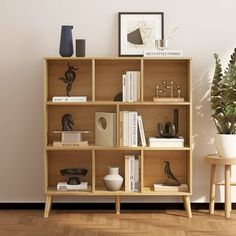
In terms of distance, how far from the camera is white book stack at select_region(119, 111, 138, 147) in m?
4.99

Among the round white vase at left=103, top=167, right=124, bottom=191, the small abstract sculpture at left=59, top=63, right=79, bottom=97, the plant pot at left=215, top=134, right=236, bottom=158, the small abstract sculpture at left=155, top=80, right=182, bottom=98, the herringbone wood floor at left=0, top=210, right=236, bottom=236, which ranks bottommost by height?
the herringbone wood floor at left=0, top=210, right=236, bottom=236

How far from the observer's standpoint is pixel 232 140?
4918mm

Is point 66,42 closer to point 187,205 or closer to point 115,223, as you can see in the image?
point 115,223

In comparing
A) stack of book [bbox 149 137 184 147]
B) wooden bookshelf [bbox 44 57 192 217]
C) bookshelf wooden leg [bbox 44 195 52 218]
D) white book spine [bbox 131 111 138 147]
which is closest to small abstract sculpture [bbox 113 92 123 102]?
wooden bookshelf [bbox 44 57 192 217]

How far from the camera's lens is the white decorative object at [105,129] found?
16.5 feet

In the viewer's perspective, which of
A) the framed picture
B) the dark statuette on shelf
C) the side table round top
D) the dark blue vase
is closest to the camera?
the side table round top

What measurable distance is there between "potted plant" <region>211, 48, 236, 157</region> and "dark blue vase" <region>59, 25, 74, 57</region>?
3.99 feet

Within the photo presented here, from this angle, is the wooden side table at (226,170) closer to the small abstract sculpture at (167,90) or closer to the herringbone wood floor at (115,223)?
the herringbone wood floor at (115,223)

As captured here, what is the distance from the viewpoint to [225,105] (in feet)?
16.2

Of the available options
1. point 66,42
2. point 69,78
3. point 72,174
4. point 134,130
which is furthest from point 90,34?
point 72,174

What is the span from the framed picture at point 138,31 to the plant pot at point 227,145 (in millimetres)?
1009

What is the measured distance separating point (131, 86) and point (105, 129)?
431 mm

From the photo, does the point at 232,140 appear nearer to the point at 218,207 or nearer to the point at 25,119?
the point at 218,207

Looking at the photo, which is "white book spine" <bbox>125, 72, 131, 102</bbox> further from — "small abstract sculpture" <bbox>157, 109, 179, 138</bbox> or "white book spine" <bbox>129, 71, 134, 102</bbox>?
"small abstract sculpture" <bbox>157, 109, 179, 138</bbox>
